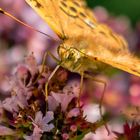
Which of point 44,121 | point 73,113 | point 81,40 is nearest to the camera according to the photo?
point 44,121

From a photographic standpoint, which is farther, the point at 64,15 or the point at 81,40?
the point at 64,15

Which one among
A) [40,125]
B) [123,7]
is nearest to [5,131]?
[40,125]

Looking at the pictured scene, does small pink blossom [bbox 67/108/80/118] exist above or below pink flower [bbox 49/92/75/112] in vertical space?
below

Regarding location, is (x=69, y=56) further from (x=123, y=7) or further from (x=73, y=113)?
(x=123, y=7)

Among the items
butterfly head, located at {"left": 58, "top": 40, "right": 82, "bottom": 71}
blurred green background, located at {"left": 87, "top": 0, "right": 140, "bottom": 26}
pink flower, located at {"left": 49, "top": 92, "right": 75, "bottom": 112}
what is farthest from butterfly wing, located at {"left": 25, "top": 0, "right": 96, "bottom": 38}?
blurred green background, located at {"left": 87, "top": 0, "right": 140, "bottom": 26}

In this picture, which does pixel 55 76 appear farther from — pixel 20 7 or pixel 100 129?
pixel 20 7

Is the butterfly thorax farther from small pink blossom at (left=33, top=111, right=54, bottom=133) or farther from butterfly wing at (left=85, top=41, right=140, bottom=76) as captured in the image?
small pink blossom at (left=33, top=111, right=54, bottom=133)

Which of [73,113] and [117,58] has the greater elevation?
[117,58]

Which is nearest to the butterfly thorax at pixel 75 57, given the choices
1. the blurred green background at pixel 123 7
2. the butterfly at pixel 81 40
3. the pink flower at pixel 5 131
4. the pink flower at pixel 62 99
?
the butterfly at pixel 81 40
